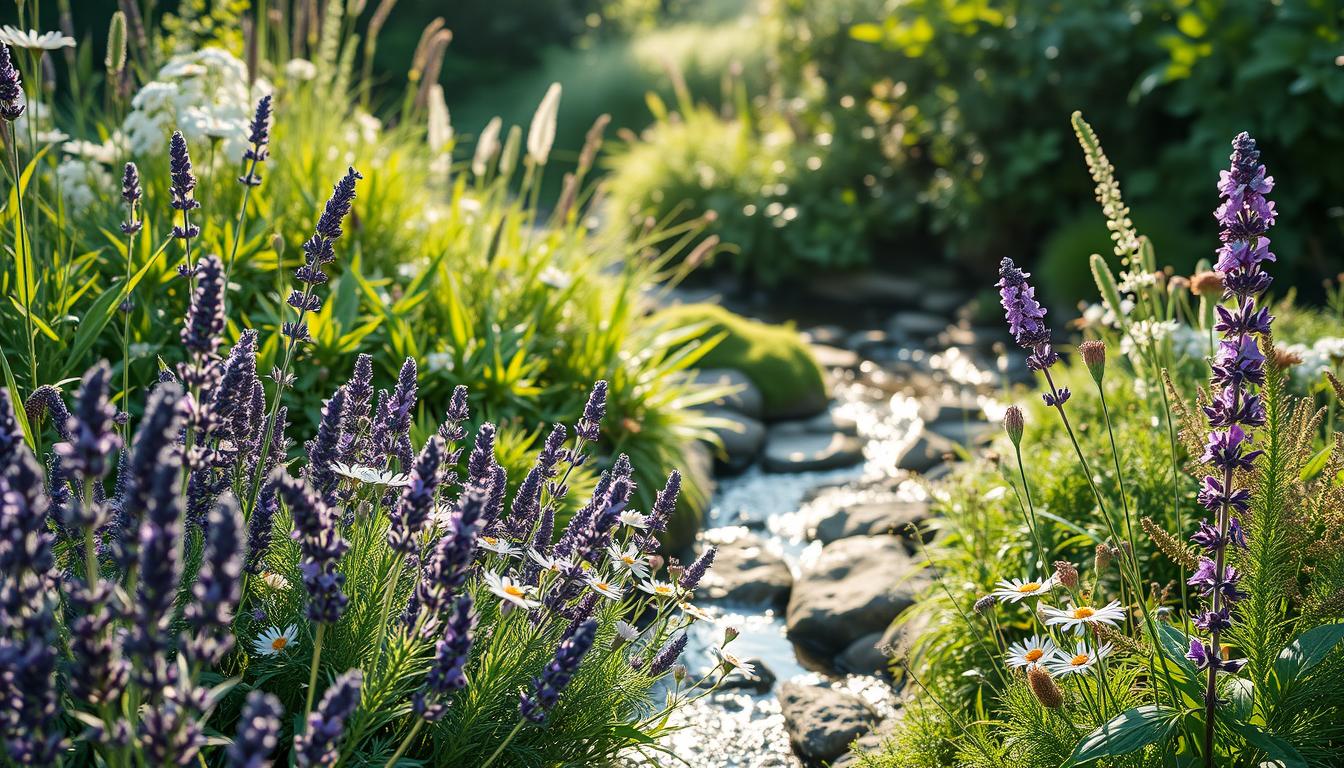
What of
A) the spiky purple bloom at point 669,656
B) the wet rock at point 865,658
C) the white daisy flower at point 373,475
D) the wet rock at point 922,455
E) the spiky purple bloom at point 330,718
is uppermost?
the spiky purple bloom at point 330,718

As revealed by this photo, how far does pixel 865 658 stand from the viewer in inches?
148

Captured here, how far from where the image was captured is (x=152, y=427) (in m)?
1.24

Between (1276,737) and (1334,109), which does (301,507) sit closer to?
(1276,737)

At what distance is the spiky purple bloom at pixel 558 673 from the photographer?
172 cm

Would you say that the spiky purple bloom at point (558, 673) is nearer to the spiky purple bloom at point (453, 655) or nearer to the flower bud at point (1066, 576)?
the spiky purple bloom at point (453, 655)

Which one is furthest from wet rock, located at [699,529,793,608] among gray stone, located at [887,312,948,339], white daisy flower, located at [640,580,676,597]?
gray stone, located at [887,312,948,339]

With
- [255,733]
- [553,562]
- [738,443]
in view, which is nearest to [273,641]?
[553,562]

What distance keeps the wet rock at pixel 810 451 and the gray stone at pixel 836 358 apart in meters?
1.27

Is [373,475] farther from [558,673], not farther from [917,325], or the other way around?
[917,325]

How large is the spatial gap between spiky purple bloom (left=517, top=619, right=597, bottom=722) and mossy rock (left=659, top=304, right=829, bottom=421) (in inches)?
167

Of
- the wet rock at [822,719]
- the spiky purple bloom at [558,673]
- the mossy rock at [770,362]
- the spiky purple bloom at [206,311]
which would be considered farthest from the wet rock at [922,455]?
the spiky purple bloom at [206,311]

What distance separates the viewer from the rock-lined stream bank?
3.30 metres

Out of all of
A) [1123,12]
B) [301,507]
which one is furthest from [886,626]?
[1123,12]

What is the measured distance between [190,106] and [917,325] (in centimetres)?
542
